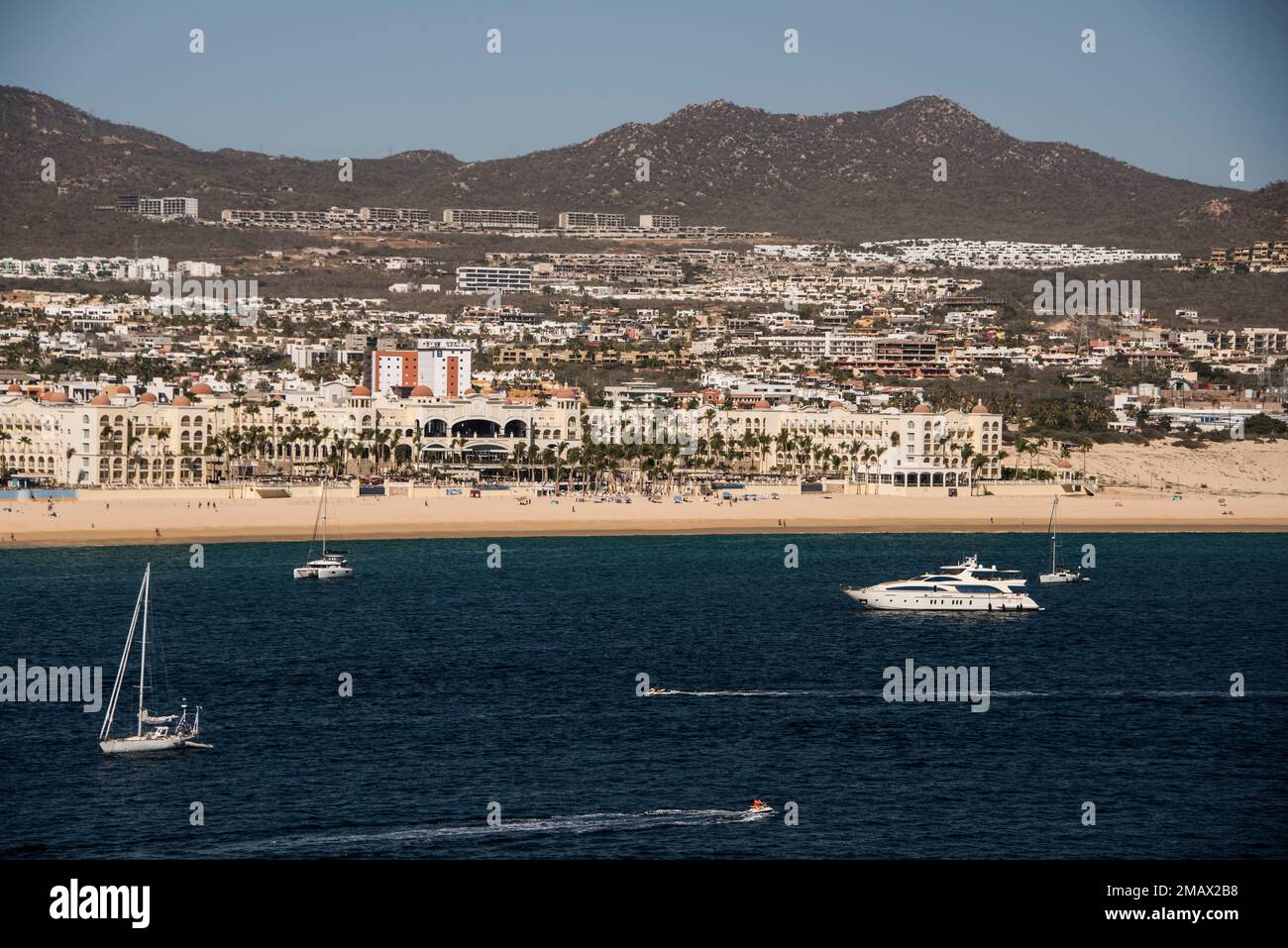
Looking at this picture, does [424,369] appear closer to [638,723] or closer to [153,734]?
[638,723]

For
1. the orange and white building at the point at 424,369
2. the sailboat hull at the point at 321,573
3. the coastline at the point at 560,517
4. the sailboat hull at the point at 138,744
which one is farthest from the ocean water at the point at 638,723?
the orange and white building at the point at 424,369

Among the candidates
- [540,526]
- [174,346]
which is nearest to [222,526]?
[540,526]

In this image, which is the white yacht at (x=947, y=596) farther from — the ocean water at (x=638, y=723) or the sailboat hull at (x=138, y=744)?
the sailboat hull at (x=138, y=744)

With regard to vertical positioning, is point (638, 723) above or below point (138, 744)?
below

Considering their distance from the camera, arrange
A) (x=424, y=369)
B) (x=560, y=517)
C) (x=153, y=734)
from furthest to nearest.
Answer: (x=424, y=369), (x=560, y=517), (x=153, y=734)

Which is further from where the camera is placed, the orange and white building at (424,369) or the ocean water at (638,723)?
the orange and white building at (424,369)

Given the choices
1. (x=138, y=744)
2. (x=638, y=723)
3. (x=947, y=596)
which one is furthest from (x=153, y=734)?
(x=947, y=596)

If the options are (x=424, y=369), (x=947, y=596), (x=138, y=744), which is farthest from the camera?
(x=424, y=369)
